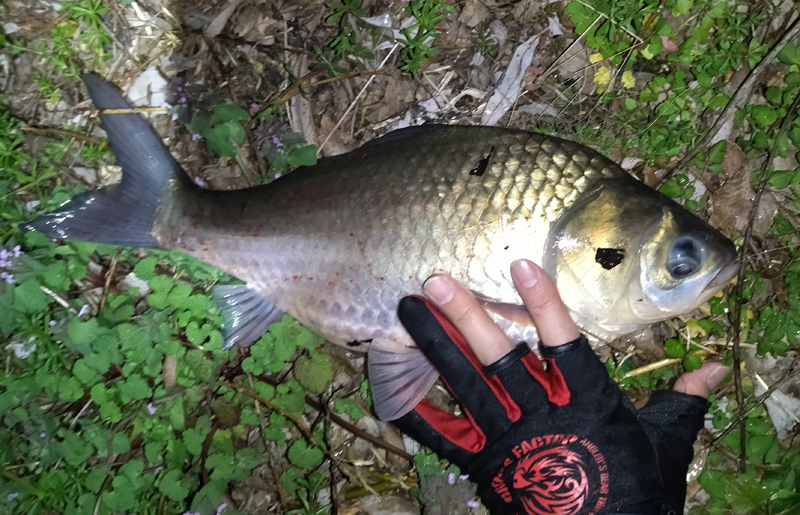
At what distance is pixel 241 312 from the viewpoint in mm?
2377

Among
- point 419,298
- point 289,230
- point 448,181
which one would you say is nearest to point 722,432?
point 419,298

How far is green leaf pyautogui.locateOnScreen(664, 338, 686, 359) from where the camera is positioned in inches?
102

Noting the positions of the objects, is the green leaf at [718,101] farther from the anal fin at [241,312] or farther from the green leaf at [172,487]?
the green leaf at [172,487]

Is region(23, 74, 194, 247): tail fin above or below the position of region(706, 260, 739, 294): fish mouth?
above

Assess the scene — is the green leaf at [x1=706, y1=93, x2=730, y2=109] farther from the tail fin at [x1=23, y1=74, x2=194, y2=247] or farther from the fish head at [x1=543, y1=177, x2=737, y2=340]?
the tail fin at [x1=23, y1=74, x2=194, y2=247]

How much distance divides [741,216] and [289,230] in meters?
2.46

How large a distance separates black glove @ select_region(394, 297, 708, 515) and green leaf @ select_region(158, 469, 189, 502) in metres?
1.42

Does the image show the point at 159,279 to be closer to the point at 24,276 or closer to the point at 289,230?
the point at 24,276

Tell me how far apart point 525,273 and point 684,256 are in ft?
2.18

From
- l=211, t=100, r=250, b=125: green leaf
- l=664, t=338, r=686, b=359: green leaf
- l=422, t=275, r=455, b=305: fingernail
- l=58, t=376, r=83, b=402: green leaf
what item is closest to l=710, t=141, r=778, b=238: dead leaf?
l=664, t=338, r=686, b=359: green leaf

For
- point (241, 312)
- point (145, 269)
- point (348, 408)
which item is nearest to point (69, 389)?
point (145, 269)

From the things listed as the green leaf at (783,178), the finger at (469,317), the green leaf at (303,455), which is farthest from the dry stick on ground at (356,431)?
the green leaf at (783,178)

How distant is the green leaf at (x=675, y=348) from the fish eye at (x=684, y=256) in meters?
0.76

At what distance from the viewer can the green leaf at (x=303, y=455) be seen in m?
2.49
